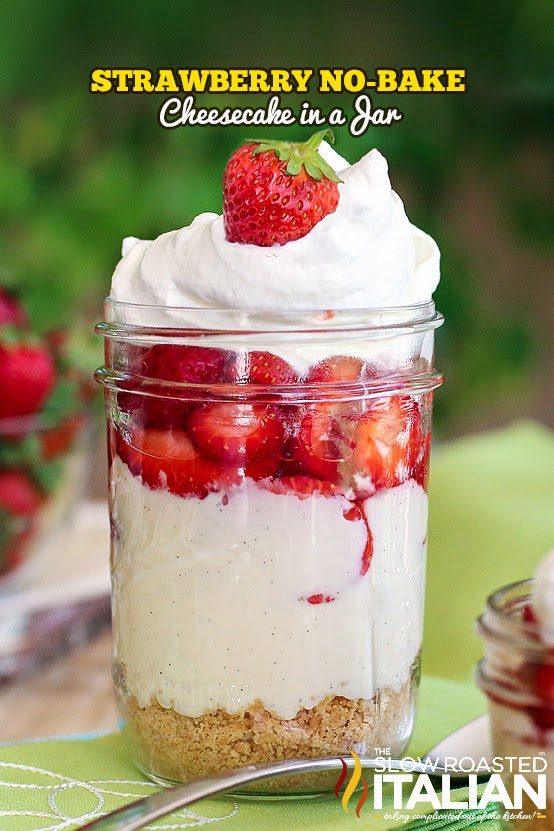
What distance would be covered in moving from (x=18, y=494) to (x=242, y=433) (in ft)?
2.57

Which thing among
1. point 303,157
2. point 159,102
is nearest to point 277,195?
point 303,157

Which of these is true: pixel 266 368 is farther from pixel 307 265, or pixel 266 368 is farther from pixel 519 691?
pixel 519 691

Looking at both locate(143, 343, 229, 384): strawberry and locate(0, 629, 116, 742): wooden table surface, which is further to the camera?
locate(0, 629, 116, 742): wooden table surface

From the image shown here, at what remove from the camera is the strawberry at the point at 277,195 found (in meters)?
0.75

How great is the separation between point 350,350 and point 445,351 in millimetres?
1611

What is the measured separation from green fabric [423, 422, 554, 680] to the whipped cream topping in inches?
26.3

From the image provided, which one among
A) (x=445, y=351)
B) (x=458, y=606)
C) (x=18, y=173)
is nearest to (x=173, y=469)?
(x=458, y=606)

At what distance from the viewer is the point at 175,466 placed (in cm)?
76

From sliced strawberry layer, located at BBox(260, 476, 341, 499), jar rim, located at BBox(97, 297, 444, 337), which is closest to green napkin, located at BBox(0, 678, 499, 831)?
sliced strawberry layer, located at BBox(260, 476, 341, 499)

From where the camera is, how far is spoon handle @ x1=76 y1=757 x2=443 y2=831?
2.21 ft

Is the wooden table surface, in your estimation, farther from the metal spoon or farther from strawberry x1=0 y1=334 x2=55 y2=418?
the metal spoon

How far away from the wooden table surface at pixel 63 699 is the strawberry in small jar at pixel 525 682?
61 centimetres

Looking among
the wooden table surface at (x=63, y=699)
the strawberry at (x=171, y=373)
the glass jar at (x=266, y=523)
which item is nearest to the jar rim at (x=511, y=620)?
the glass jar at (x=266, y=523)

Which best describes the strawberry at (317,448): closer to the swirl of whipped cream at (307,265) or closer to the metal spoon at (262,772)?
the swirl of whipped cream at (307,265)
